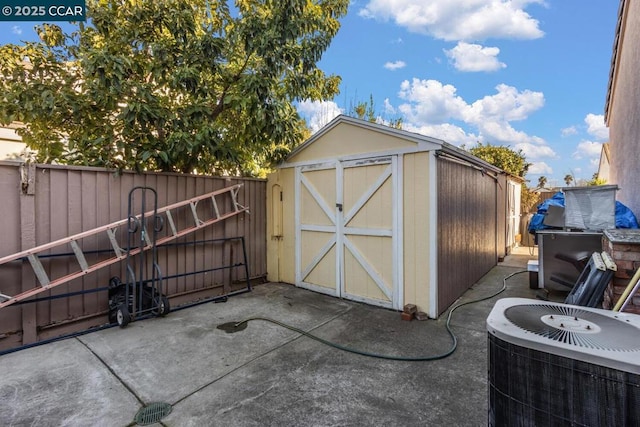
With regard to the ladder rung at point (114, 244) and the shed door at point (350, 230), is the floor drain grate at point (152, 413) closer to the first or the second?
the ladder rung at point (114, 244)

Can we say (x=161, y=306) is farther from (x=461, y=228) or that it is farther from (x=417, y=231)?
(x=461, y=228)

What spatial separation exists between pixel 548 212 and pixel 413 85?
5986 mm

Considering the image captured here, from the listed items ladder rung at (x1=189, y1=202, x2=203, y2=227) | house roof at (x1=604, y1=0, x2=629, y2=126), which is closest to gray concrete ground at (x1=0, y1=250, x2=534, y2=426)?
ladder rung at (x1=189, y1=202, x2=203, y2=227)

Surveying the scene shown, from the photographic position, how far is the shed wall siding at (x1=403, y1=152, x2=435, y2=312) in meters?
3.66

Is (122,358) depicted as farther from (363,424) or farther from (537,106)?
(537,106)

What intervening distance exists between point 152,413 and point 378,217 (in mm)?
3098

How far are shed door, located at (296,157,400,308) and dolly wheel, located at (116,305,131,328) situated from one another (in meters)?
2.49

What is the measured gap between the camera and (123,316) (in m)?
3.35

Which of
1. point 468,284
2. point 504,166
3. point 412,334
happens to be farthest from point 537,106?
point 412,334

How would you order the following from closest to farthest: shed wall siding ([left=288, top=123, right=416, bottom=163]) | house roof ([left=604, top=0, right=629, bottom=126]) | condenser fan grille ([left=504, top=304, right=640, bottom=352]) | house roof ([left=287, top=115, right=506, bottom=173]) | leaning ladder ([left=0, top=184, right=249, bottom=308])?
condenser fan grille ([left=504, top=304, right=640, bottom=352]) < leaning ladder ([left=0, top=184, right=249, bottom=308]) < house roof ([left=287, top=115, right=506, bottom=173]) < shed wall siding ([left=288, top=123, right=416, bottom=163]) < house roof ([left=604, top=0, right=629, bottom=126])

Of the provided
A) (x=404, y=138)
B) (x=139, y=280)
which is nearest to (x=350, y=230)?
(x=404, y=138)

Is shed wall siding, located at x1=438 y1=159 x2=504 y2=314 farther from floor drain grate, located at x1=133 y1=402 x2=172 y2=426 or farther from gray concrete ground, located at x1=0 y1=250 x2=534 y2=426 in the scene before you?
floor drain grate, located at x1=133 y1=402 x2=172 y2=426

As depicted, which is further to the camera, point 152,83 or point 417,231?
point 152,83

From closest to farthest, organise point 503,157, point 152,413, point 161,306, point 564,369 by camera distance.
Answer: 1. point 564,369
2. point 152,413
3. point 161,306
4. point 503,157
